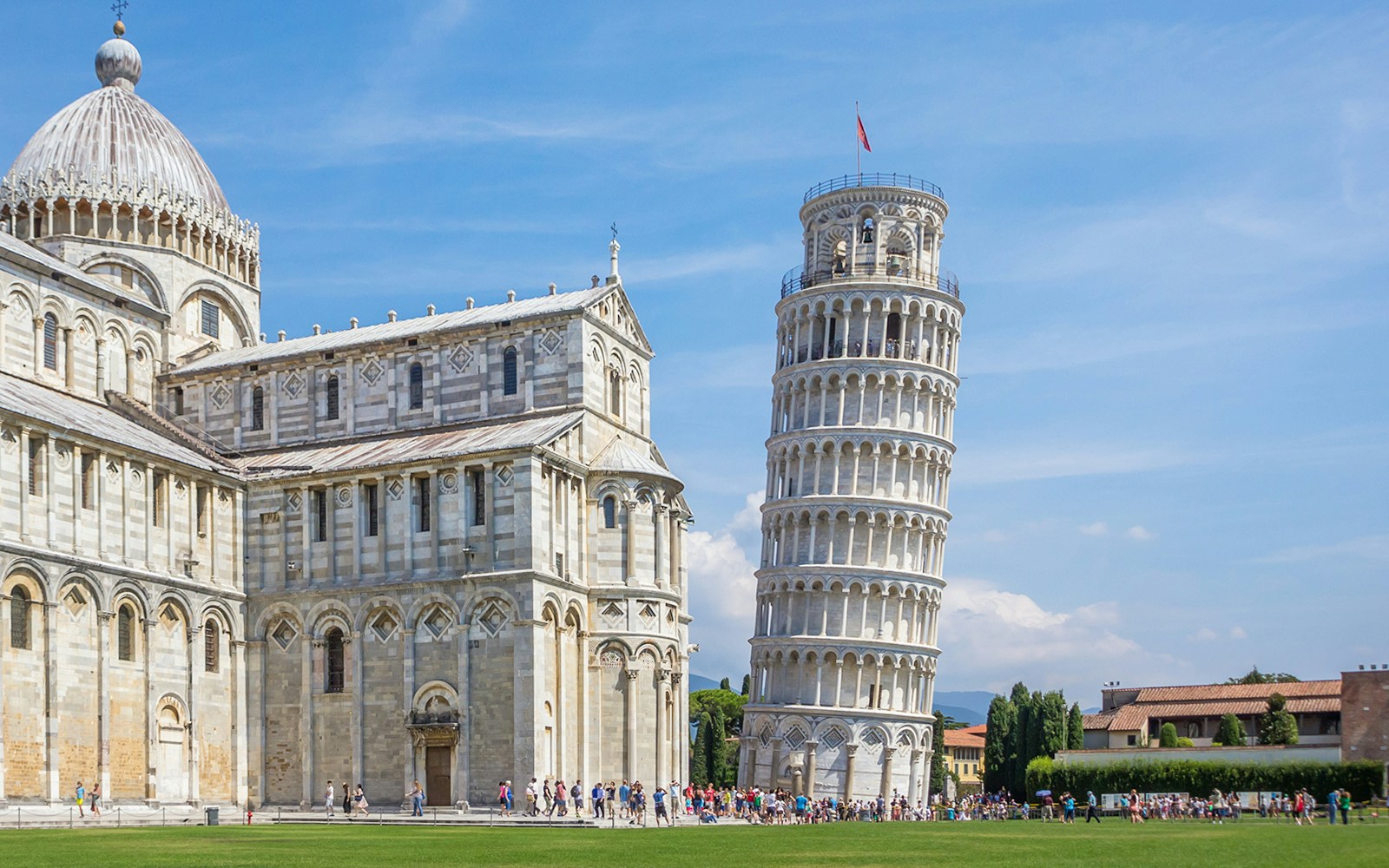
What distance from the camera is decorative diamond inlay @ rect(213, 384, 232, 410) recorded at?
61.6 meters

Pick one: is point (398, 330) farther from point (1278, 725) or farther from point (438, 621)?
point (1278, 725)

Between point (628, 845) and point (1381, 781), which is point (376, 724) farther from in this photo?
point (1381, 781)

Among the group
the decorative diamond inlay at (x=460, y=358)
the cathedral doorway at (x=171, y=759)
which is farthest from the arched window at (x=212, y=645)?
the decorative diamond inlay at (x=460, y=358)

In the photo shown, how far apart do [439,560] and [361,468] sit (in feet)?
14.8

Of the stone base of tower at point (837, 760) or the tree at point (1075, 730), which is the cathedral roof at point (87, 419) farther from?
the tree at point (1075, 730)

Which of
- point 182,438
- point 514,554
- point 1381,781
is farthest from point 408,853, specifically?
point 1381,781

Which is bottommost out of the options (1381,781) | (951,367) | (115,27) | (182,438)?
(1381,781)

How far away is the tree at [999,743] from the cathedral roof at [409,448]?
5374 centimetres

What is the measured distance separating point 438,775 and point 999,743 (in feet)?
188

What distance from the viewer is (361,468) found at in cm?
5378

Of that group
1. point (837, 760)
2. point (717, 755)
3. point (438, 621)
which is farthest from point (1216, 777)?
point (438, 621)

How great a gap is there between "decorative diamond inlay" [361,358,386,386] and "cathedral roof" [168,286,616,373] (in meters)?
0.76

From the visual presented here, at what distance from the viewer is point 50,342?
5716 cm

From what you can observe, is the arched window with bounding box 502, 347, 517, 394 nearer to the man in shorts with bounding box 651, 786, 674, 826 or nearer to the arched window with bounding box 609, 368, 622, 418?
the arched window with bounding box 609, 368, 622, 418
